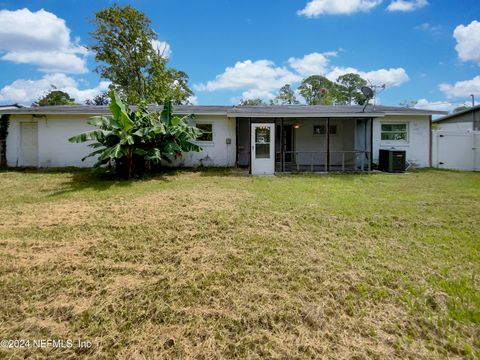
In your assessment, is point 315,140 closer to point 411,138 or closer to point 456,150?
point 411,138

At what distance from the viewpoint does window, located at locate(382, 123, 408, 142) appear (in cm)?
1389

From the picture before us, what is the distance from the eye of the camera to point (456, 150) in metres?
14.2

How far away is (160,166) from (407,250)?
1057cm

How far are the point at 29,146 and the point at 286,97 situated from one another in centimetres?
3968

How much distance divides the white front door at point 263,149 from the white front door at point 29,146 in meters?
10.8

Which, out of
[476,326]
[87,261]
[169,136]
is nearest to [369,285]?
[476,326]

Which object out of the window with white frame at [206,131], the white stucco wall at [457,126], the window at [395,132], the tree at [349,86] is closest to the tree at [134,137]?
the window with white frame at [206,131]

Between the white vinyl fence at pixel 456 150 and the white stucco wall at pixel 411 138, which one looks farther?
the white vinyl fence at pixel 456 150

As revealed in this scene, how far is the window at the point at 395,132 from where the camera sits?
13.9 metres

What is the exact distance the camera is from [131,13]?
26.2 meters

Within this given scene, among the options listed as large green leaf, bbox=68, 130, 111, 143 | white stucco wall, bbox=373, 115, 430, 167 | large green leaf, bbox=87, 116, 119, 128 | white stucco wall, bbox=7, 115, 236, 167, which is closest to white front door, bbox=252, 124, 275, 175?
white stucco wall, bbox=7, 115, 236, 167

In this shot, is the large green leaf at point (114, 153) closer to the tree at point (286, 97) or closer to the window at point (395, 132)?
the window at point (395, 132)

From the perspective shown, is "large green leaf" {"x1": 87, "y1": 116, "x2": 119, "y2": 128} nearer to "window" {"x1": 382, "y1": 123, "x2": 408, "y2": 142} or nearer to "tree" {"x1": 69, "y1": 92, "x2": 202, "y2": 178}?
"tree" {"x1": 69, "y1": 92, "x2": 202, "y2": 178}

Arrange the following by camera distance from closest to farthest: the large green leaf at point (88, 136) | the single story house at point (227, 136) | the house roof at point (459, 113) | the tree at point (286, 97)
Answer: the large green leaf at point (88, 136)
the single story house at point (227, 136)
the house roof at point (459, 113)
the tree at point (286, 97)
